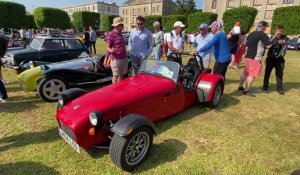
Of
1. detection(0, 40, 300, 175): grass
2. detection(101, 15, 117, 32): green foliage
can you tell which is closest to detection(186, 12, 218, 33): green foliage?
detection(101, 15, 117, 32): green foliage

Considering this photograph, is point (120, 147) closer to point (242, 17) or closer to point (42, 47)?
point (42, 47)

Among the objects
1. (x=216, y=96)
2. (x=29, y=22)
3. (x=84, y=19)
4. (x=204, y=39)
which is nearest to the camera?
(x=216, y=96)

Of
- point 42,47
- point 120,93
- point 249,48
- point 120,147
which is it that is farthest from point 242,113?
point 42,47

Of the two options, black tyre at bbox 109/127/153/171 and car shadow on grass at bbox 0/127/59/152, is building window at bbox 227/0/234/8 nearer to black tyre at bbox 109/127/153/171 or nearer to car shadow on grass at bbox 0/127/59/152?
car shadow on grass at bbox 0/127/59/152

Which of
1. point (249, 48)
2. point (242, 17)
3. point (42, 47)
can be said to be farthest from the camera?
point (242, 17)

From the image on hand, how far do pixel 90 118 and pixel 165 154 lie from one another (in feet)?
4.39

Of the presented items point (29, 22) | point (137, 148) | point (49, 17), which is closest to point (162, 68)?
point (137, 148)

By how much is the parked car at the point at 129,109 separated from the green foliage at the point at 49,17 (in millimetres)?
48366

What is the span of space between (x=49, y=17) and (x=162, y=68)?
4907 cm

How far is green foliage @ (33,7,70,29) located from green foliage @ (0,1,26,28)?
3.81 m

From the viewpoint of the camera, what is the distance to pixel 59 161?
3439 millimetres

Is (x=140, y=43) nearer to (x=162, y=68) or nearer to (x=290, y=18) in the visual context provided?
(x=162, y=68)

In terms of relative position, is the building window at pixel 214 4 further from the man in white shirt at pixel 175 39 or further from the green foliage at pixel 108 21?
the man in white shirt at pixel 175 39

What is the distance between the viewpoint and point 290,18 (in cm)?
3030
